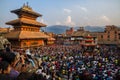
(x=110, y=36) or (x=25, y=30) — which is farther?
(x=110, y=36)

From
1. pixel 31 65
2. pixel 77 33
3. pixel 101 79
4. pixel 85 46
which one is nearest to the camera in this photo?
pixel 31 65

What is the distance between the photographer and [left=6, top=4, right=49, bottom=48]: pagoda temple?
31.8 metres

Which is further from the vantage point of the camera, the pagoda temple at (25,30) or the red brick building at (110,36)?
the red brick building at (110,36)

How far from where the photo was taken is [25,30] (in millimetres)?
34500

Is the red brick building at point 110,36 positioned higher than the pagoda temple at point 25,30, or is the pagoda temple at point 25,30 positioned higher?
the pagoda temple at point 25,30

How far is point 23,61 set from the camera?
6.64 m

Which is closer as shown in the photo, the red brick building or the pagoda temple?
the pagoda temple

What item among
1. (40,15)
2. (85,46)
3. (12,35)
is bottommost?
(85,46)

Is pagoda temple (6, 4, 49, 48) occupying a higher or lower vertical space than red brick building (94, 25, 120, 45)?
higher

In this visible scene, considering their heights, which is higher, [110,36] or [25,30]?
[25,30]

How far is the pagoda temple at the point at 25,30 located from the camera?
3175cm

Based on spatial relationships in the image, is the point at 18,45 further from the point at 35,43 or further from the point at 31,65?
the point at 31,65

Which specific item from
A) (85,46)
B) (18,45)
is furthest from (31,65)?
(85,46)

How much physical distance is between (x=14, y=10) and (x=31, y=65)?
2998 cm
